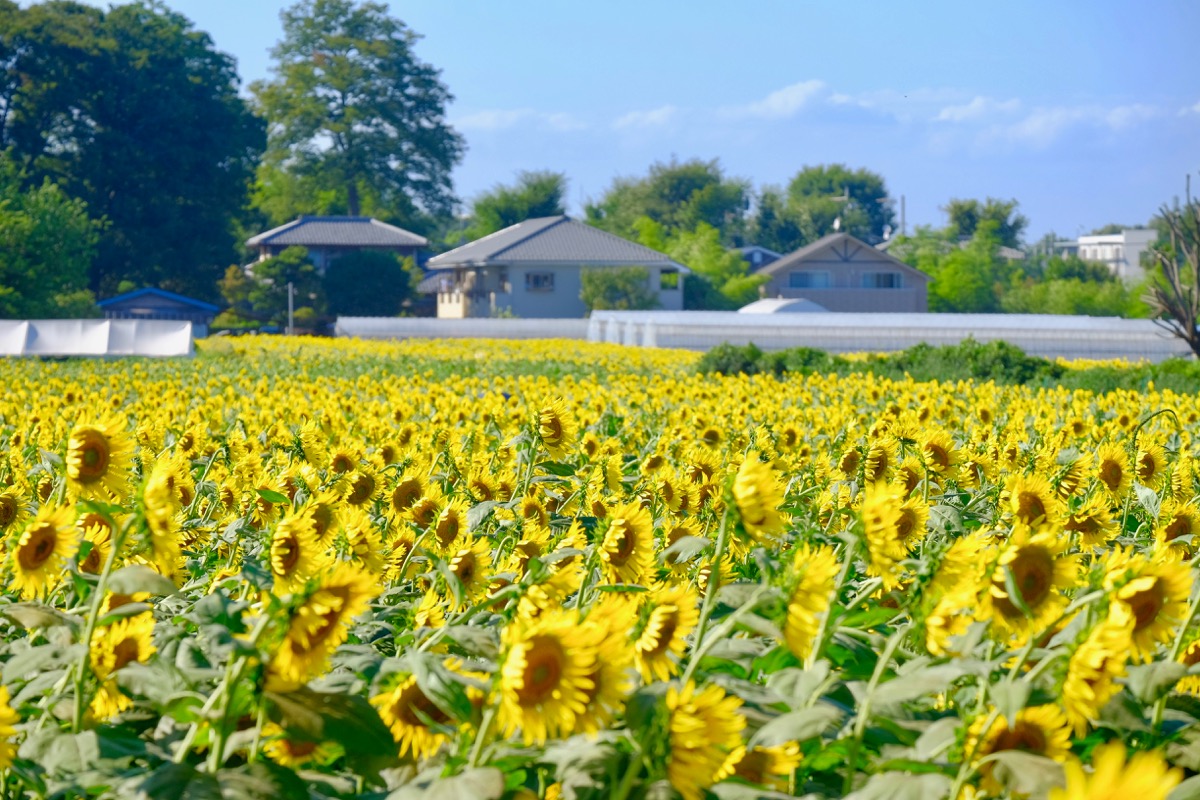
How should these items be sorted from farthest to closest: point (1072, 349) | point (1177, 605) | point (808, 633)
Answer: point (1072, 349), point (808, 633), point (1177, 605)

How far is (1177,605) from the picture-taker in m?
1.75

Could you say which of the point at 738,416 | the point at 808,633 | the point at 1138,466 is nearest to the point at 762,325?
the point at 738,416

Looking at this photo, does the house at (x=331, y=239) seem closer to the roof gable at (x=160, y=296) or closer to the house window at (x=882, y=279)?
the roof gable at (x=160, y=296)

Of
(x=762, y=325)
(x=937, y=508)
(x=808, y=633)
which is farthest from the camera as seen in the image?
(x=762, y=325)

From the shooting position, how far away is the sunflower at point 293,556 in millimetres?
2275

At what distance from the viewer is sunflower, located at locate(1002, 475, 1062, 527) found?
9.21 feet

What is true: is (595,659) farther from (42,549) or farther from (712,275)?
(712,275)

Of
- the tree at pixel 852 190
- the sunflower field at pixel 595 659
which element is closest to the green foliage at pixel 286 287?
the tree at pixel 852 190

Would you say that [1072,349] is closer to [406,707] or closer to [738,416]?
[738,416]

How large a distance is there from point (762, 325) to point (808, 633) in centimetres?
2784

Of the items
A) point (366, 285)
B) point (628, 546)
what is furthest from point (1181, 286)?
point (366, 285)

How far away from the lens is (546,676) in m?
1.54

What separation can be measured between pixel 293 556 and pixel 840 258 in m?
66.1

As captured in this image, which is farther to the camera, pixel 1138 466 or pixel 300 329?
pixel 300 329
